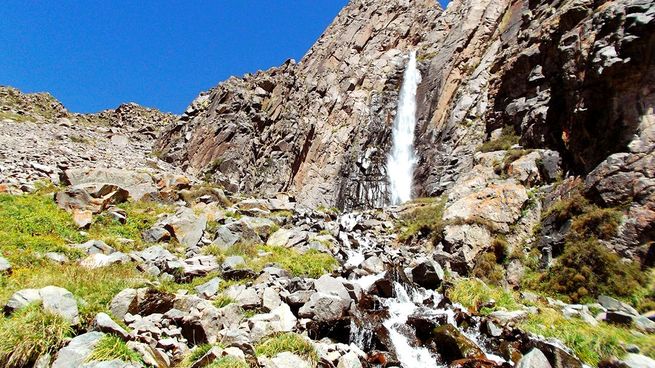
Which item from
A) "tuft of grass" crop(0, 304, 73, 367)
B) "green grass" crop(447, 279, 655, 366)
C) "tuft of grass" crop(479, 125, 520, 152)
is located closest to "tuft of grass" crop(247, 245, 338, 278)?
"green grass" crop(447, 279, 655, 366)

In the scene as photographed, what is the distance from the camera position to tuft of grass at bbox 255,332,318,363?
23.5ft

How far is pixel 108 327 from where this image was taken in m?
6.37

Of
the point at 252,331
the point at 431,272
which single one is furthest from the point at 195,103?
the point at 252,331

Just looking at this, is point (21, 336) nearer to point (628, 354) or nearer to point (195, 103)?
point (628, 354)

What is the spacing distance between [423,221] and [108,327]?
17461 millimetres

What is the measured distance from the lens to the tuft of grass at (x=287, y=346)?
7.18m

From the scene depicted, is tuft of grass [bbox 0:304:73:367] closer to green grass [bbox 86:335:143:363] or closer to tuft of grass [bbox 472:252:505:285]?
green grass [bbox 86:335:143:363]

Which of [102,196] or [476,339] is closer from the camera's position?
[476,339]

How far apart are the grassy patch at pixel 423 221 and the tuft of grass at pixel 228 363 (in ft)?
47.8

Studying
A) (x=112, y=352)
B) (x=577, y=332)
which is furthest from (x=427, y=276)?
(x=112, y=352)

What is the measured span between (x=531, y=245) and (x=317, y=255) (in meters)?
9.79

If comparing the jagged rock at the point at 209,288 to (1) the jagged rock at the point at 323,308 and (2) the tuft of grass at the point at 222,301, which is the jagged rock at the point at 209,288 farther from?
(1) the jagged rock at the point at 323,308

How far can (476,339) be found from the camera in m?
10.2

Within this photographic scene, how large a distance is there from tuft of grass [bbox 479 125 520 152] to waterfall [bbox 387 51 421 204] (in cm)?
893
